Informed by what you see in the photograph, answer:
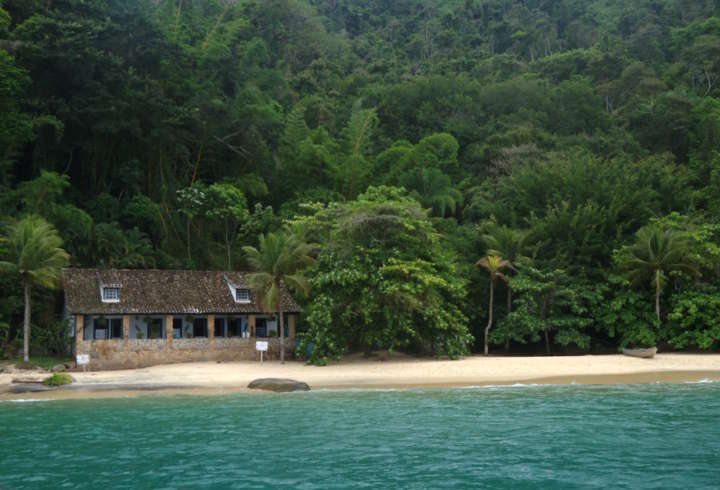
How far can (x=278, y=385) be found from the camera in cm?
2506

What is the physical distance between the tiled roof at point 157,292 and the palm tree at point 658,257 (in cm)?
1670

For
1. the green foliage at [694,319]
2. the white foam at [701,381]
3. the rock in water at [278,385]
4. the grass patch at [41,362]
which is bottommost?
the white foam at [701,381]

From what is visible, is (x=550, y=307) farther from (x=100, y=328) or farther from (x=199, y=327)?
(x=100, y=328)

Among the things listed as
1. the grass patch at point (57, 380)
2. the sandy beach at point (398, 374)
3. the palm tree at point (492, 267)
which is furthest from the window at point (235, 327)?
the palm tree at point (492, 267)

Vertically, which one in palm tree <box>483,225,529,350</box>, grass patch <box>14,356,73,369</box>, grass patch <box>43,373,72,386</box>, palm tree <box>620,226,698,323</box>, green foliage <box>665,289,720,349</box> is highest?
palm tree <box>483,225,529,350</box>

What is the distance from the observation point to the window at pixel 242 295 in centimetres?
3362

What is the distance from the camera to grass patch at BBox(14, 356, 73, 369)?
28.7 meters

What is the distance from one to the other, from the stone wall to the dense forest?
2.85m

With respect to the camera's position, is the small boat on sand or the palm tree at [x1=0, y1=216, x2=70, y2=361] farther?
the small boat on sand

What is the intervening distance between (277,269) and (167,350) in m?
6.36

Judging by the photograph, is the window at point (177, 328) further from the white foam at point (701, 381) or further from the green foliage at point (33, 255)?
the white foam at point (701, 381)

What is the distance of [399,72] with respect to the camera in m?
72.4

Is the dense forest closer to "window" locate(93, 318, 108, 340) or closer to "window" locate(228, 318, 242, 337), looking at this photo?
"window" locate(93, 318, 108, 340)

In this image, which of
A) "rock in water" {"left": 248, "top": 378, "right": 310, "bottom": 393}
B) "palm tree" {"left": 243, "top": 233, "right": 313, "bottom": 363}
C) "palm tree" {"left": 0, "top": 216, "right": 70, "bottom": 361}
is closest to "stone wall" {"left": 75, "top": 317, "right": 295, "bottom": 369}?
"palm tree" {"left": 243, "top": 233, "right": 313, "bottom": 363}
